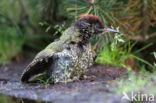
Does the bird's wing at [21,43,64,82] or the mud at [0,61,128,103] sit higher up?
the bird's wing at [21,43,64,82]

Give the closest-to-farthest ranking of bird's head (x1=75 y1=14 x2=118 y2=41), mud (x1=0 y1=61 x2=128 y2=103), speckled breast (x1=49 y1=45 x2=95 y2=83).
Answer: mud (x1=0 y1=61 x2=128 y2=103) → speckled breast (x1=49 y1=45 x2=95 y2=83) → bird's head (x1=75 y1=14 x2=118 y2=41)

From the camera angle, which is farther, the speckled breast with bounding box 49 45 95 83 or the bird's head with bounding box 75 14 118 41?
the bird's head with bounding box 75 14 118 41

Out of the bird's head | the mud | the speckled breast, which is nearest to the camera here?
the mud

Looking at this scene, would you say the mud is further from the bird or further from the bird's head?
the bird's head

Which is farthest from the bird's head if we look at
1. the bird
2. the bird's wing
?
the bird's wing

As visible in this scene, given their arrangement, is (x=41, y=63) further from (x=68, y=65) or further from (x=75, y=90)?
(x=75, y=90)

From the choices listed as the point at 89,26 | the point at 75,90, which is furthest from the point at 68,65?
the point at 75,90

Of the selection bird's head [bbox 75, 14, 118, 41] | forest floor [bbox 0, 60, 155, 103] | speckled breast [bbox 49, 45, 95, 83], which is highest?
bird's head [bbox 75, 14, 118, 41]

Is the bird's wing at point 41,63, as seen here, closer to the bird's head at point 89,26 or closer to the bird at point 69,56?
the bird at point 69,56
